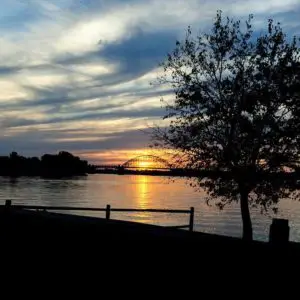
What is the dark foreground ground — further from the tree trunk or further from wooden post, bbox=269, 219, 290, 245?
the tree trunk

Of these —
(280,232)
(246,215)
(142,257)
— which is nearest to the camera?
(280,232)

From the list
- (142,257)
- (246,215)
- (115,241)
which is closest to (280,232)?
(142,257)

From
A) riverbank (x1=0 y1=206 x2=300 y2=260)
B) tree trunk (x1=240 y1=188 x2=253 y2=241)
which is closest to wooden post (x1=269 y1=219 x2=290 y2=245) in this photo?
riverbank (x1=0 y1=206 x2=300 y2=260)

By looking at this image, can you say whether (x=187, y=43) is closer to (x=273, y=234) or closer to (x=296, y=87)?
(x=296, y=87)

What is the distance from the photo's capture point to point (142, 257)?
1438cm

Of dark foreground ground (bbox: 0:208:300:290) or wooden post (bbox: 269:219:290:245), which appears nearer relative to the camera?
A: dark foreground ground (bbox: 0:208:300:290)

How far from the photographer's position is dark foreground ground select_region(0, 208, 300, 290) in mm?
12242

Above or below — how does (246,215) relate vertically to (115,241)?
above

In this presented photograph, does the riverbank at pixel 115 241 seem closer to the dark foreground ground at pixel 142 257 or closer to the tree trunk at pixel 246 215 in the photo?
the dark foreground ground at pixel 142 257

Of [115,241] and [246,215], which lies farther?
[246,215]

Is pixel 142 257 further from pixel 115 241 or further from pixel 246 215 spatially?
pixel 246 215

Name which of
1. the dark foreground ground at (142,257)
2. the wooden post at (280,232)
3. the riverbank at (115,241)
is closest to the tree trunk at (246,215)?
the riverbank at (115,241)

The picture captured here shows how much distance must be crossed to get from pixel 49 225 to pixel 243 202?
9.62 metres

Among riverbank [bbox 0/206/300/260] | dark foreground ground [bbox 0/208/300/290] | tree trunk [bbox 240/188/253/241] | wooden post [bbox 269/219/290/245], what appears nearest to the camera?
dark foreground ground [bbox 0/208/300/290]
